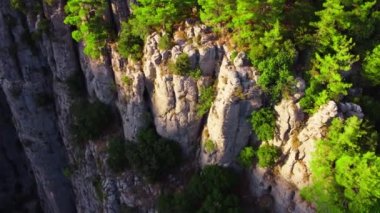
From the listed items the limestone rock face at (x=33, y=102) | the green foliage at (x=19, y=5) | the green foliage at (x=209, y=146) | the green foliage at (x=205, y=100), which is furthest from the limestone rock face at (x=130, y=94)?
the limestone rock face at (x=33, y=102)

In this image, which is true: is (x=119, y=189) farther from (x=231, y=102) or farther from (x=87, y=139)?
(x=231, y=102)

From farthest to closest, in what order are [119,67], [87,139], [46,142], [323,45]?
[46,142] → [87,139] → [119,67] → [323,45]

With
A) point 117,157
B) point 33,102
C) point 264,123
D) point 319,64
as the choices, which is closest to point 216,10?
point 319,64

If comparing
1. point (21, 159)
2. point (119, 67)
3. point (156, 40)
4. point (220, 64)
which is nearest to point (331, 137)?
point (220, 64)

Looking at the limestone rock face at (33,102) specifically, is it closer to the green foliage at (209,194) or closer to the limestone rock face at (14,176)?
the limestone rock face at (14,176)

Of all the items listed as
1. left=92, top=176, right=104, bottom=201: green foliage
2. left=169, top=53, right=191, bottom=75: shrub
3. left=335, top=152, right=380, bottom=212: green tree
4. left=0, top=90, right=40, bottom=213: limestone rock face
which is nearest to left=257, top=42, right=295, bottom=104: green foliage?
left=169, top=53, right=191, bottom=75: shrub

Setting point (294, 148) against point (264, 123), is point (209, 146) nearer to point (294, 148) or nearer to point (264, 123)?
point (264, 123)
